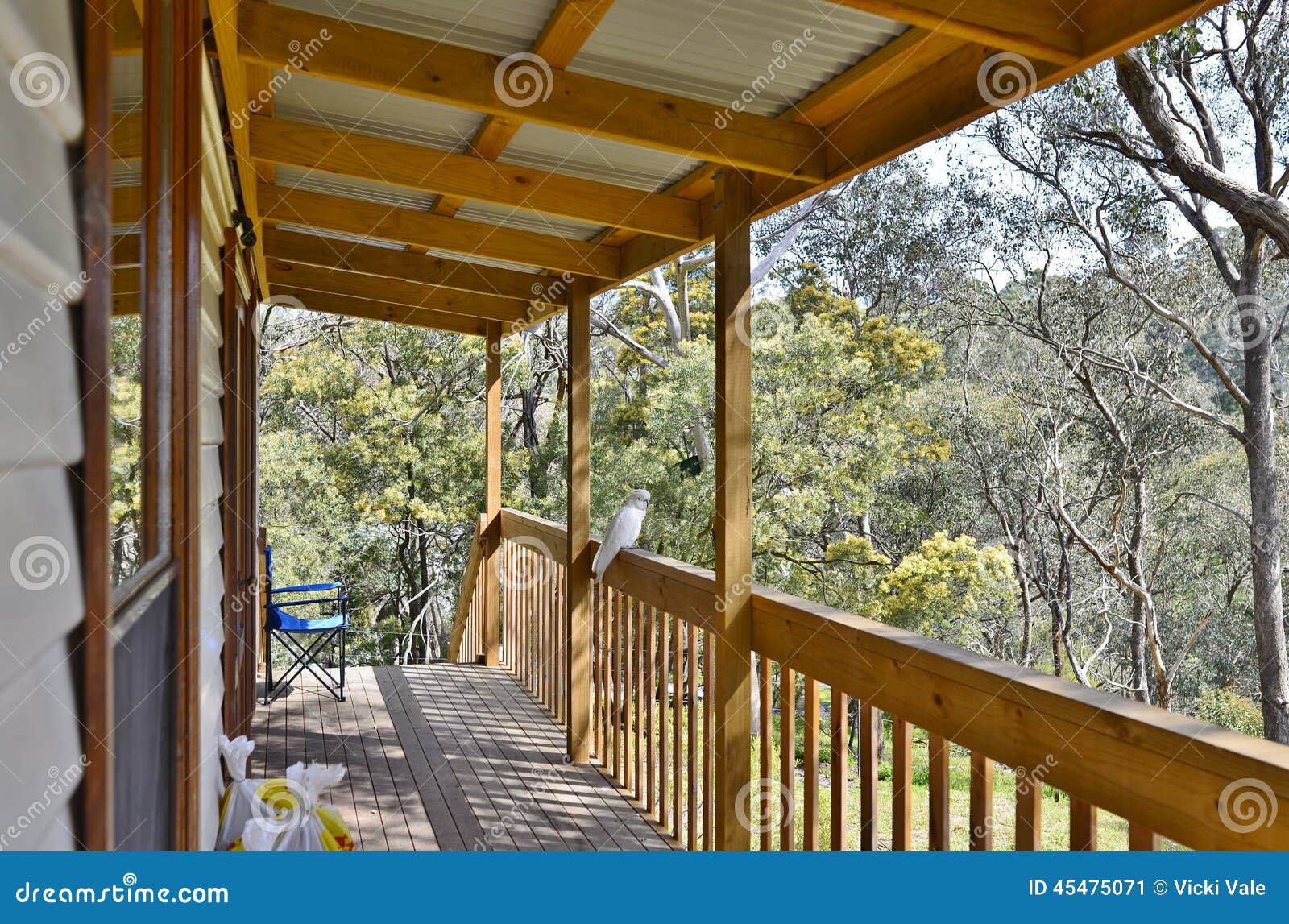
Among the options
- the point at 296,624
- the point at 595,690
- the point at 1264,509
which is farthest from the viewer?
the point at 1264,509

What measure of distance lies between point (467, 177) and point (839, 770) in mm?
2261

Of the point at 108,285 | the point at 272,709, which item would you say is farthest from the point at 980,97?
the point at 272,709

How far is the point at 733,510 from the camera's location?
Result: 2.93 m

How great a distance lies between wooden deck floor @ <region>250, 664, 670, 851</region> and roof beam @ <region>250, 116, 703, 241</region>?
2242 mm

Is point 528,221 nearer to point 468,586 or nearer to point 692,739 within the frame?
point 692,739

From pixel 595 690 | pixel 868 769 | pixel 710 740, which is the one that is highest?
pixel 868 769

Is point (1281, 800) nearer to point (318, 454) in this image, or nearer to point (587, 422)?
point (587, 422)

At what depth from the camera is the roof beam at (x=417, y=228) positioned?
408 centimetres

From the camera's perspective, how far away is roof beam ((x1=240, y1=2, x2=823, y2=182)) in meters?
2.31

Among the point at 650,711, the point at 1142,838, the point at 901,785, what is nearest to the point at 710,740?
the point at 650,711

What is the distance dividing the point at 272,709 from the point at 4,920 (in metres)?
4.60

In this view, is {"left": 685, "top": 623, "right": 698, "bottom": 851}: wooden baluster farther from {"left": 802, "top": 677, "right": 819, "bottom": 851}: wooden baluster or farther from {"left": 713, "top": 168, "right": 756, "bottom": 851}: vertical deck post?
{"left": 802, "top": 677, "right": 819, "bottom": 851}: wooden baluster

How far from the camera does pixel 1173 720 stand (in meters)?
1.45

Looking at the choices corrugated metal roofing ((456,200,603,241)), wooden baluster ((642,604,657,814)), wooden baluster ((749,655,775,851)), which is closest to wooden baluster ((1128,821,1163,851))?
wooden baluster ((749,655,775,851))
